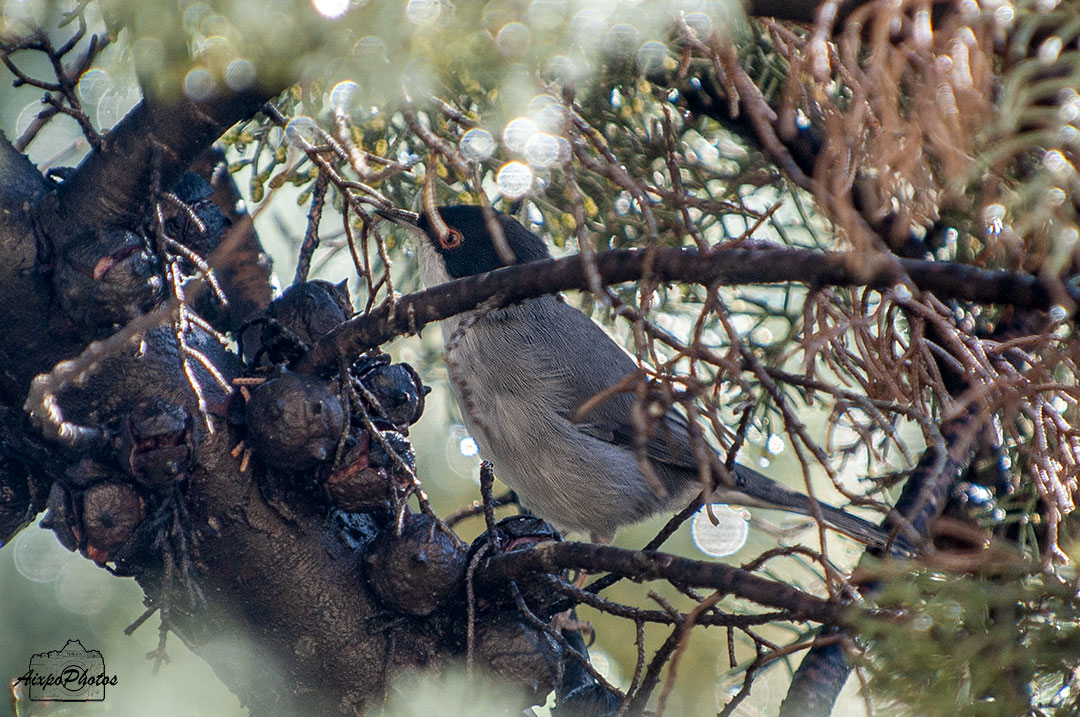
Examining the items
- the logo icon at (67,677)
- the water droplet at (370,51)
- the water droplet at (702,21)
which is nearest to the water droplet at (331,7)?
the water droplet at (370,51)

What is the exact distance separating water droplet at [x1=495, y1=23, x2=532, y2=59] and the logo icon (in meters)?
1.78

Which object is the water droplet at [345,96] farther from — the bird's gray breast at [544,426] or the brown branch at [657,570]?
the bird's gray breast at [544,426]

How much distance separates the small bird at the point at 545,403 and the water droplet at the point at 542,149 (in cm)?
119

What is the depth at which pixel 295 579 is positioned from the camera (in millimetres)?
1791

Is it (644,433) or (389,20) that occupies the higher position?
(389,20)

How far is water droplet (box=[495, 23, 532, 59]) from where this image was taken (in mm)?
1266

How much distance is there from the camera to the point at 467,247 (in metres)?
2.90

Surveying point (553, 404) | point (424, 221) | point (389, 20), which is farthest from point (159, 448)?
point (553, 404)

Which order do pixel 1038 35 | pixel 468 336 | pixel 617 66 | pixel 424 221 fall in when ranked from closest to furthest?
pixel 1038 35 → pixel 617 66 → pixel 424 221 → pixel 468 336

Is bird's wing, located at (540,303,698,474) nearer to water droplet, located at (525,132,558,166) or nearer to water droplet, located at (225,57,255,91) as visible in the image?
water droplet, located at (525,132,558,166)

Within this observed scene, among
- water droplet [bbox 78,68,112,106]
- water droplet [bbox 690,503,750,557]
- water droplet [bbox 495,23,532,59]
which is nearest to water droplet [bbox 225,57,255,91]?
water droplet [bbox 495,23,532,59]

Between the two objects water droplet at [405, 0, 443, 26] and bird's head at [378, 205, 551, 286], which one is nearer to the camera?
water droplet at [405, 0, 443, 26]

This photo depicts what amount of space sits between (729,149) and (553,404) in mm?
983

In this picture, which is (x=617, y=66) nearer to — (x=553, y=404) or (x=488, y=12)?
(x=488, y=12)
